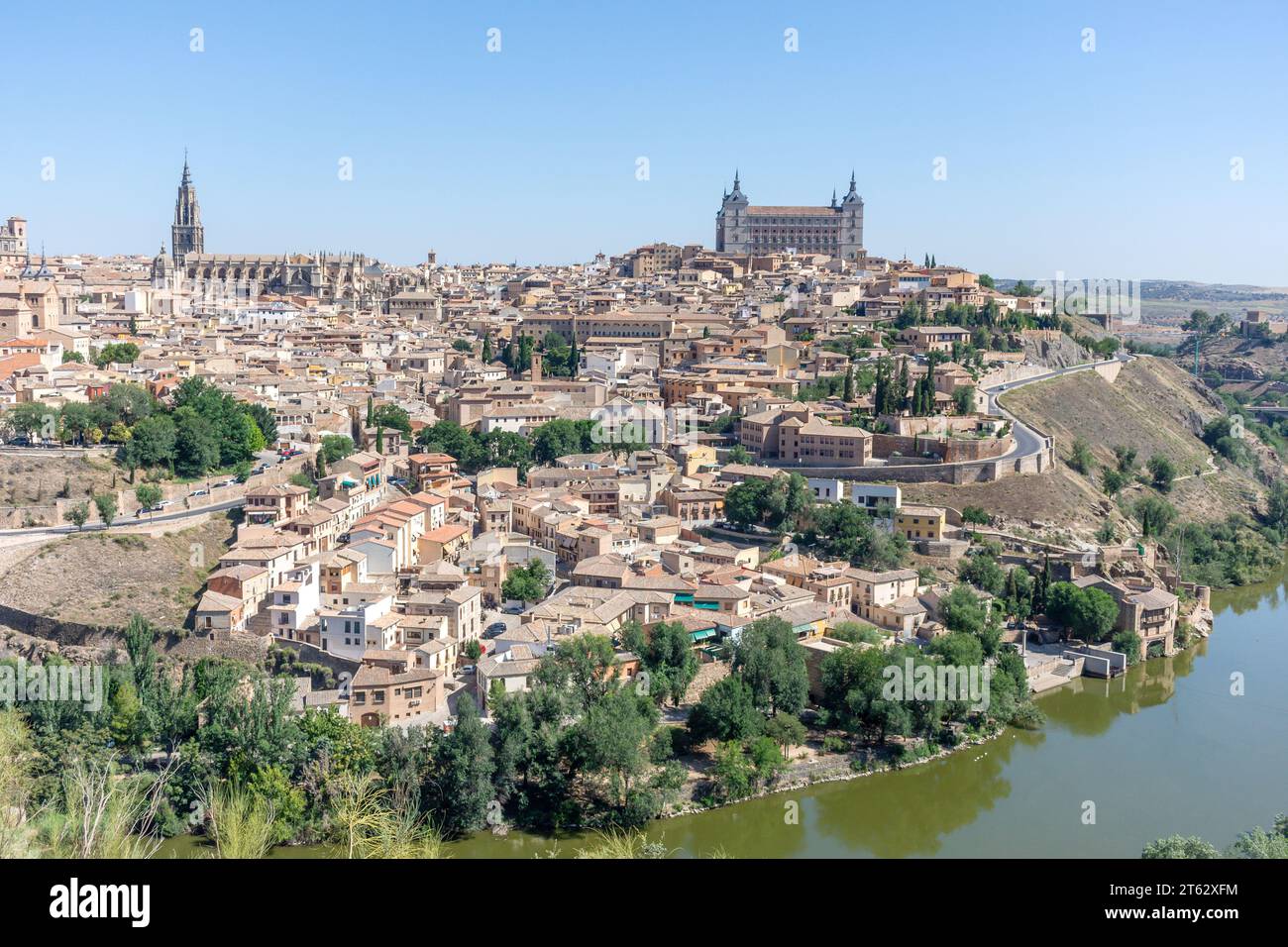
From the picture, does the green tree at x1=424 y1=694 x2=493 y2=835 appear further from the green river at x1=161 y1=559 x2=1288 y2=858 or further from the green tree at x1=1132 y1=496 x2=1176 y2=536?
the green tree at x1=1132 y1=496 x2=1176 y2=536

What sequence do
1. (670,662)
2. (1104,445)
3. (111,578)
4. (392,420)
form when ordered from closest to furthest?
1. (670,662)
2. (111,578)
3. (392,420)
4. (1104,445)

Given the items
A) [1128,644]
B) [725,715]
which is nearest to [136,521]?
[725,715]

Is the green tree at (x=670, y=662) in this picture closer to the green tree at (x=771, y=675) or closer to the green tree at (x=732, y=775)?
the green tree at (x=771, y=675)

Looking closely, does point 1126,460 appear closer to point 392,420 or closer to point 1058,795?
point 392,420

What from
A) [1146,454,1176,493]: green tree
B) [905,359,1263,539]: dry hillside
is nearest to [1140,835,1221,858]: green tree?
[905,359,1263,539]: dry hillside
